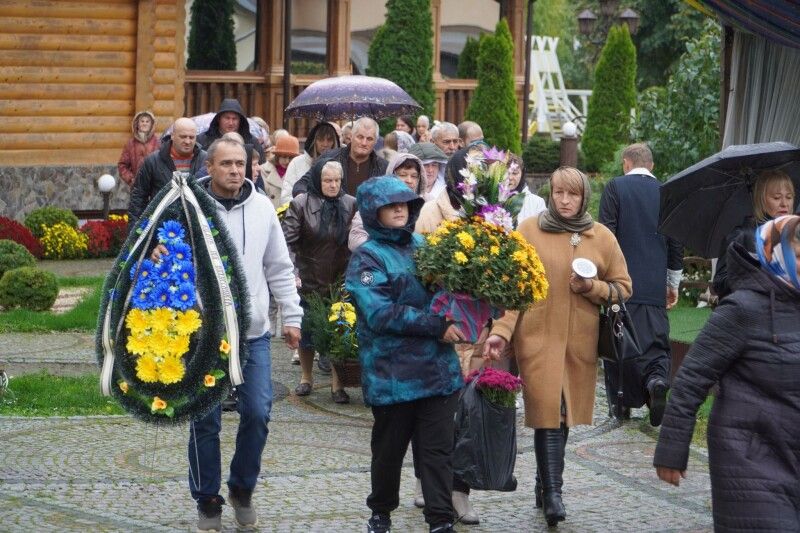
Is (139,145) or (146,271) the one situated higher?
(139,145)

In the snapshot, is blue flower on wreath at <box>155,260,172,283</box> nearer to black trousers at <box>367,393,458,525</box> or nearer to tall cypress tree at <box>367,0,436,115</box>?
black trousers at <box>367,393,458,525</box>

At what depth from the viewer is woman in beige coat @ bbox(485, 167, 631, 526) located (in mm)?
7812

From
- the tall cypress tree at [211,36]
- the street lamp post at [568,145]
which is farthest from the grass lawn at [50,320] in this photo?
the street lamp post at [568,145]

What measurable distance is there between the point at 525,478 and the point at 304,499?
4.65 ft

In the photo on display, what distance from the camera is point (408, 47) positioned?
2725 centimetres

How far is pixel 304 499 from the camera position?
8.09m

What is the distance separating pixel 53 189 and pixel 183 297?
617 inches

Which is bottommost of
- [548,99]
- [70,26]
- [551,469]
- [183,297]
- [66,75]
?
[551,469]

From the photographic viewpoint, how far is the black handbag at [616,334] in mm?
7901

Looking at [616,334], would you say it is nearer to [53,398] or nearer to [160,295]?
[160,295]

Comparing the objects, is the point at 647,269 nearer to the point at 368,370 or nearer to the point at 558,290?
the point at 558,290

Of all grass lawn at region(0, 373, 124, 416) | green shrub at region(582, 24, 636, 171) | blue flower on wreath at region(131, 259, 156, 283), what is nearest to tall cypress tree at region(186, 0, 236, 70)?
green shrub at region(582, 24, 636, 171)

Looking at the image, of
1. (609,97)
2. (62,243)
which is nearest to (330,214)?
(62,243)

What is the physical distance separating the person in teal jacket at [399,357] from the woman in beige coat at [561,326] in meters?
0.83
